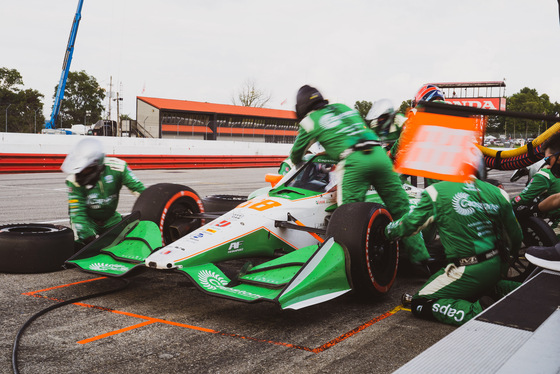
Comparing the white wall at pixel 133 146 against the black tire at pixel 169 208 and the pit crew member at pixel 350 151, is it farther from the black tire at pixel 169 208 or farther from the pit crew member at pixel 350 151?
the pit crew member at pixel 350 151

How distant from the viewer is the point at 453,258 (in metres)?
4.23

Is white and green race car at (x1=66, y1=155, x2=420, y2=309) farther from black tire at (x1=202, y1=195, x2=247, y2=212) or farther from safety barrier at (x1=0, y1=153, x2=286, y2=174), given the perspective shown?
safety barrier at (x1=0, y1=153, x2=286, y2=174)

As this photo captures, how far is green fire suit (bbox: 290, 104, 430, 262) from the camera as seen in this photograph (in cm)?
502

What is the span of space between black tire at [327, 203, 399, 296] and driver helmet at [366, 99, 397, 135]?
2.42 metres

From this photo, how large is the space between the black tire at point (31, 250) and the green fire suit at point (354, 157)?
2.45 metres

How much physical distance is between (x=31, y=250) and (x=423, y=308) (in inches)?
142

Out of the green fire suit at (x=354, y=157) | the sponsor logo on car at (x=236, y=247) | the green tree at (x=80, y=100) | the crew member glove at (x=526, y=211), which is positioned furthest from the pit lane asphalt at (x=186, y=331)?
the green tree at (x=80, y=100)

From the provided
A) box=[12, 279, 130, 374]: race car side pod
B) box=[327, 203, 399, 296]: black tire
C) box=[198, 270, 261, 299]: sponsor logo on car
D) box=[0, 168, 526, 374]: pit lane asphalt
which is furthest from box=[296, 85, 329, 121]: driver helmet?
box=[12, 279, 130, 374]: race car side pod

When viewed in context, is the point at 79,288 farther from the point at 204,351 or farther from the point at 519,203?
the point at 519,203

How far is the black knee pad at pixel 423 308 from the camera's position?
420cm

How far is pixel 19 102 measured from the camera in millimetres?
72062

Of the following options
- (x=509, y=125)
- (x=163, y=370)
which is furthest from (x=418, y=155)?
(x=163, y=370)

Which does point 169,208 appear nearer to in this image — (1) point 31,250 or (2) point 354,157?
(1) point 31,250

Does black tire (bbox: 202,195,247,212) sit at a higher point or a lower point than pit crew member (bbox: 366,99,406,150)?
lower
